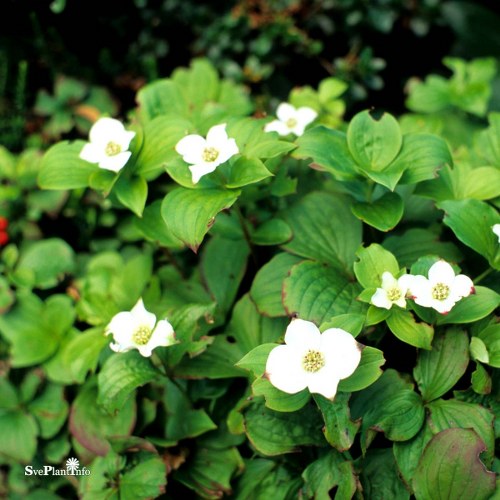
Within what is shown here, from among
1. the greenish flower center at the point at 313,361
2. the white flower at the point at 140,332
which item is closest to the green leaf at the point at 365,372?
the greenish flower center at the point at 313,361

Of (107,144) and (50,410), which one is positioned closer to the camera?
(107,144)

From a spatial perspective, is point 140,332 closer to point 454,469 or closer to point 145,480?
point 145,480

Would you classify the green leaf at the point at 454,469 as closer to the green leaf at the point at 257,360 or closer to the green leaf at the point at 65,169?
the green leaf at the point at 257,360

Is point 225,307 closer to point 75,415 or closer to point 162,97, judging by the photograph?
point 75,415

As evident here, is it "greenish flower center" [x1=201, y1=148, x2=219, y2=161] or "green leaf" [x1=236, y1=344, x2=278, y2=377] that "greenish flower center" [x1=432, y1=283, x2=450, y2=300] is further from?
"greenish flower center" [x1=201, y1=148, x2=219, y2=161]

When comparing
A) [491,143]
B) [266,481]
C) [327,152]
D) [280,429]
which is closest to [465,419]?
[280,429]

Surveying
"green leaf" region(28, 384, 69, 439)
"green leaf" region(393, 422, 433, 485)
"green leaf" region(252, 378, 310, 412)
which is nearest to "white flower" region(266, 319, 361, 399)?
"green leaf" region(252, 378, 310, 412)
